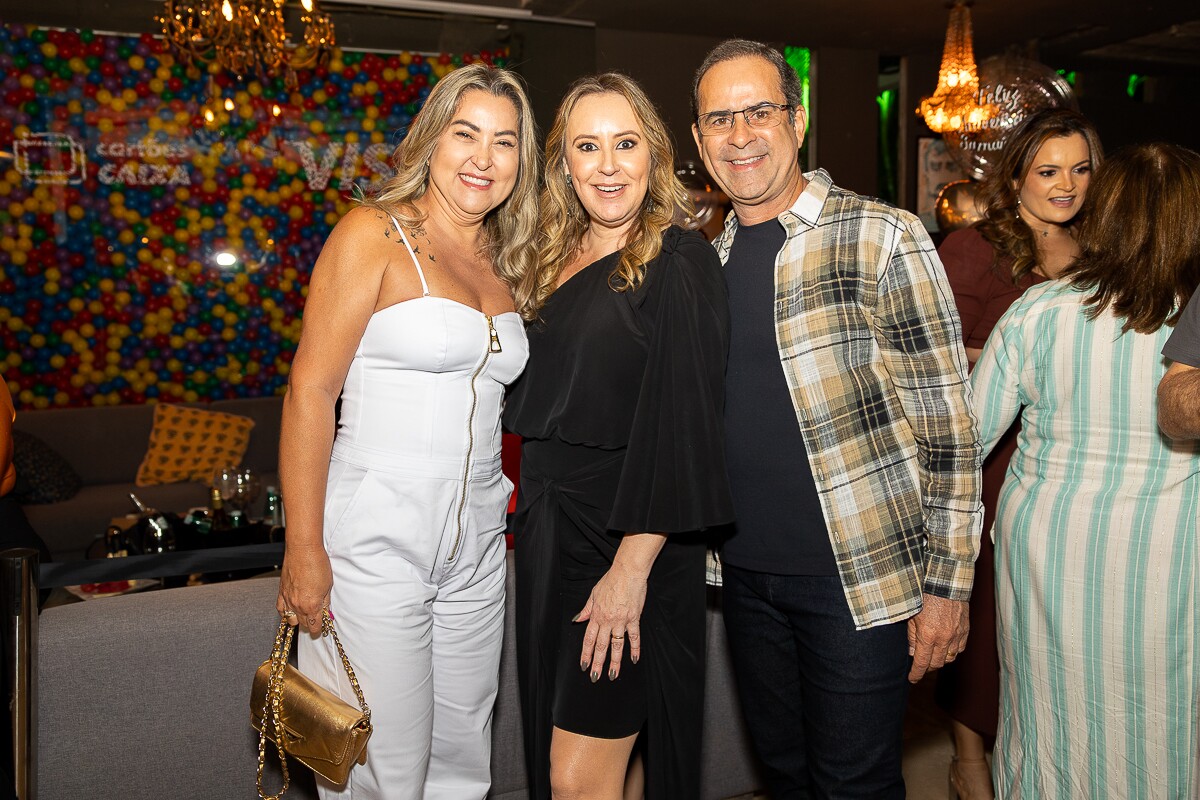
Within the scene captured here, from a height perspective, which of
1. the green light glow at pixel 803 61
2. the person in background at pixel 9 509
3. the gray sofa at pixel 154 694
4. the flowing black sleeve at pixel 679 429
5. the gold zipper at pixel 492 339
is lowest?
the gray sofa at pixel 154 694

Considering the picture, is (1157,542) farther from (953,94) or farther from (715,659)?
A: (953,94)

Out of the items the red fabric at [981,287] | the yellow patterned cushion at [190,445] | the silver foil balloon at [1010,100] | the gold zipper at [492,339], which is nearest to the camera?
the gold zipper at [492,339]

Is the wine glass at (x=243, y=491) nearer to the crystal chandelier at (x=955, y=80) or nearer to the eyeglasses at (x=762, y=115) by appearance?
the eyeglasses at (x=762, y=115)

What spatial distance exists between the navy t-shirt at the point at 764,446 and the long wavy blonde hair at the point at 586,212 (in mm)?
198

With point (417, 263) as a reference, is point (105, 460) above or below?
below

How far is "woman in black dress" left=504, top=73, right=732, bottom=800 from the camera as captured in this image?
167 cm

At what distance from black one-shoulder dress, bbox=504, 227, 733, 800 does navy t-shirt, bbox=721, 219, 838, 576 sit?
0.31ft

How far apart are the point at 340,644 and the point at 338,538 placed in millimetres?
195

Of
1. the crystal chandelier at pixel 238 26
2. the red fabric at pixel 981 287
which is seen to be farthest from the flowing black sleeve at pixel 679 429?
the crystal chandelier at pixel 238 26

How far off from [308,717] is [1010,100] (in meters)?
4.93

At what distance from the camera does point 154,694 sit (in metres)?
2.03

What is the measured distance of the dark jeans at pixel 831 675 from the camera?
1.74 m

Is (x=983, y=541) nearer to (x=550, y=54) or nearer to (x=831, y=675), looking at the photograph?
(x=831, y=675)

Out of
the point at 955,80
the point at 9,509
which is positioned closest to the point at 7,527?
the point at 9,509
